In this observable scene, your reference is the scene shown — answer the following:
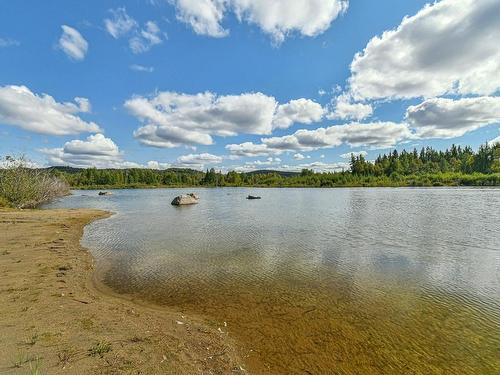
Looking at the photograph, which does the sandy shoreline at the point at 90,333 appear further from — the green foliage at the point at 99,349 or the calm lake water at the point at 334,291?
the calm lake water at the point at 334,291

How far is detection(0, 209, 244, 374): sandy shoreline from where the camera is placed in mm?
6887

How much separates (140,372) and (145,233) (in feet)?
80.1

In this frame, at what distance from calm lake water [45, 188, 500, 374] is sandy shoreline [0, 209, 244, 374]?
1.14 metres

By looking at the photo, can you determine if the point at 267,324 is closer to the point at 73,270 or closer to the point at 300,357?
the point at 300,357

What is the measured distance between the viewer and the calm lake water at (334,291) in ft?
28.5

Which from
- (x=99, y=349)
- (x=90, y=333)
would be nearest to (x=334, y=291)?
(x=99, y=349)

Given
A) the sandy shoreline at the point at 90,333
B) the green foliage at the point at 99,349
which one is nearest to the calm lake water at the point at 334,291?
the sandy shoreline at the point at 90,333

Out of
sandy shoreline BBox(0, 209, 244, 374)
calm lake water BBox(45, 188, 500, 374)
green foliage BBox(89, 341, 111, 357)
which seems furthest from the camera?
calm lake water BBox(45, 188, 500, 374)

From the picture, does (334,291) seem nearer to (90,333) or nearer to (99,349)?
(99,349)

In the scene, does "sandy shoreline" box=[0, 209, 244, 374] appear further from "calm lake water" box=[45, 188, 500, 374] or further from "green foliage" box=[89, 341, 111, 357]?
"calm lake water" box=[45, 188, 500, 374]

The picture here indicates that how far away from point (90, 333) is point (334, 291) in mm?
10425

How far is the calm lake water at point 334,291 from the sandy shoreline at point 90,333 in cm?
114

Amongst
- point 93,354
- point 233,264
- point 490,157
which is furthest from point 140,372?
point 490,157

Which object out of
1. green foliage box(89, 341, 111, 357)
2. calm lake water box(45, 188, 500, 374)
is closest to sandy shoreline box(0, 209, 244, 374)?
green foliage box(89, 341, 111, 357)
